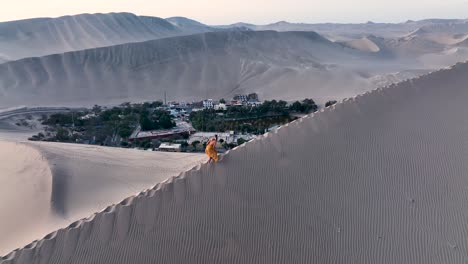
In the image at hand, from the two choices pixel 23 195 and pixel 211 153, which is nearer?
pixel 211 153

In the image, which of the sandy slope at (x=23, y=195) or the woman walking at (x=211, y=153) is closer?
the woman walking at (x=211, y=153)

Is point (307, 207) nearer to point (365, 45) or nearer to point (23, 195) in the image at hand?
point (23, 195)

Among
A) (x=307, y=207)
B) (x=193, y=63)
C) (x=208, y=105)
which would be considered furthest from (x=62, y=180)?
(x=193, y=63)

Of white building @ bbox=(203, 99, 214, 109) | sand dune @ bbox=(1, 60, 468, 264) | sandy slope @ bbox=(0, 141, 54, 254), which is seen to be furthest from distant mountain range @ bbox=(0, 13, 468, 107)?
sand dune @ bbox=(1, 60, 468, 264)

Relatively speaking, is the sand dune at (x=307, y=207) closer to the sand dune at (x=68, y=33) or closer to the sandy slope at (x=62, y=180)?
the sandy slope at (x=62, y=180)

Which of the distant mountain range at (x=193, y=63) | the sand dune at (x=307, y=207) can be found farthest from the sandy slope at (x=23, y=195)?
the distant mountain range at (x=193, y=63)

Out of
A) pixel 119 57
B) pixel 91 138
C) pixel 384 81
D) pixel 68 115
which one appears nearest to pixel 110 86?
pixel 119 57

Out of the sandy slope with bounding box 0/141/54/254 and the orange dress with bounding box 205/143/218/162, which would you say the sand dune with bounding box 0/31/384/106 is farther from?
the orange dress with bounding box 205/143/218/162
